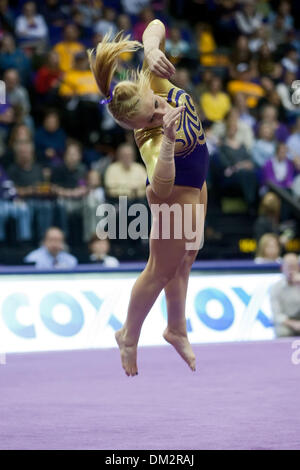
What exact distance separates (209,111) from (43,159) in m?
2.27

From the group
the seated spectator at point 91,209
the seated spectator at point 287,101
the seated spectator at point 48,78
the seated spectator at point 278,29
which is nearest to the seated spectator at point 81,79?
the seated spectator at point 48,78

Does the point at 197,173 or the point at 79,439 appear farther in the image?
the point at 197,173

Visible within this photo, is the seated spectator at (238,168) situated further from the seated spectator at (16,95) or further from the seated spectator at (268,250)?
the seated spectator at (16,95)

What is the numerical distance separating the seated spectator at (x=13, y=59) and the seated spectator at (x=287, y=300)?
404 centimetres

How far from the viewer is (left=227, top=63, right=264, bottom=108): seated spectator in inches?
438

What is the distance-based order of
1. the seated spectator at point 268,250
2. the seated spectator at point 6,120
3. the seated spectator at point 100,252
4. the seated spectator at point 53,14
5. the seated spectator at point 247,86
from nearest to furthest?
the seated spectator at point 100,252 → the seated spectator at point 268,250 → the seated spectator at point 6,120 → the seated spectator at point 53,14 → the seated spectator at point 247,86

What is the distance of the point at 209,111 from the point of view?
33.9 ft

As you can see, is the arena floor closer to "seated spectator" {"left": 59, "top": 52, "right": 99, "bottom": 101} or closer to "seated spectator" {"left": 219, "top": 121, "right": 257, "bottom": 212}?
"seated spectator" {"left": 219, "top": 121, "right": 257, "bottom": 212}

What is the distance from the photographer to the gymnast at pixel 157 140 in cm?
379

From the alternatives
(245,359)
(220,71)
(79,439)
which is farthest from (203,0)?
(79,439)

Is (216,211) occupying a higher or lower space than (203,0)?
lower

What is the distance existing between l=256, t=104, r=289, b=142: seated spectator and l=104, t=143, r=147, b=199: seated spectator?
2246 millimetres

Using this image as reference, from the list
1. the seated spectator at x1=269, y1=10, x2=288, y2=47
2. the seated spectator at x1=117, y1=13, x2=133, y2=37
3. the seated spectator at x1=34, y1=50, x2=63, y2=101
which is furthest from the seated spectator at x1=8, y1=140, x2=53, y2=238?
the seated spectator at x1=269, y1=10, x2=288, y2=47

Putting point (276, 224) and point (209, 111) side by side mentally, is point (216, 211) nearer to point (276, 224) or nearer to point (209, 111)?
point (276, 224)
